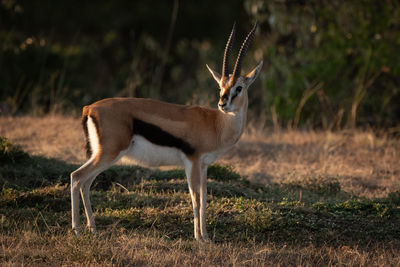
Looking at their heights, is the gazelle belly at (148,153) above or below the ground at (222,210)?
above

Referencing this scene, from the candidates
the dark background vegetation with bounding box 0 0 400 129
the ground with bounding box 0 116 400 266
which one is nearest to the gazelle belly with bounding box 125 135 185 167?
the ground with bounding box 0 116 400 266

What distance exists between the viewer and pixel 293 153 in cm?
992

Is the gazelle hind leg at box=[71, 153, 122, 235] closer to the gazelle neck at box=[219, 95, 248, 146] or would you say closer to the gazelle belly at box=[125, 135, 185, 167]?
the gazelle belly at box=[125, 135, 185, 167]

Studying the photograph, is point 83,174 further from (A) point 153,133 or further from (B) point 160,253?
(B) point 160,253

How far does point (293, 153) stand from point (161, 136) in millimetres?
4701

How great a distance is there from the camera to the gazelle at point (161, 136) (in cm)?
557

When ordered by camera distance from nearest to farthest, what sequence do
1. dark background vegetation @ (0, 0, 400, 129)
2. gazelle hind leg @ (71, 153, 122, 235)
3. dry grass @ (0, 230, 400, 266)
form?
dry grass @ (0, 230, 400, 266), gazelle hind leg @ (71, 153, 122, 235), dark background vegetation @ (0, 0, 400, 129)

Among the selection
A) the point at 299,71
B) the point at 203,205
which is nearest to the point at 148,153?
the point at 203,205

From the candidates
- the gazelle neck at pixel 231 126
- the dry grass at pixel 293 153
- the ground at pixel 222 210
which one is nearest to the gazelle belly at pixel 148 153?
the gazelle neck at pixel 231 126

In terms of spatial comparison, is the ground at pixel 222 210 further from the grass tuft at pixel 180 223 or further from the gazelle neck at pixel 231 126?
the gazelle neck at pixel 231 126

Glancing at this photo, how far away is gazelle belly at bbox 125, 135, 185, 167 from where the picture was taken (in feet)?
18.6

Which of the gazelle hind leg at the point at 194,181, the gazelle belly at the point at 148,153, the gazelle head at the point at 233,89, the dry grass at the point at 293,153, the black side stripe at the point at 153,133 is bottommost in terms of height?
the dry grass at the point at 293,153

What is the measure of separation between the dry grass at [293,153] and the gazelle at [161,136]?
2.47 metres

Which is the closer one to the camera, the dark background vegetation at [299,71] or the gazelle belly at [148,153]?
the gazelle belly at [148,153]
